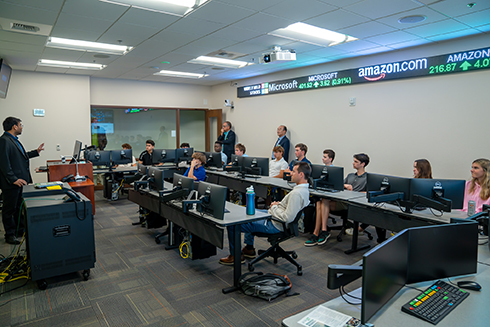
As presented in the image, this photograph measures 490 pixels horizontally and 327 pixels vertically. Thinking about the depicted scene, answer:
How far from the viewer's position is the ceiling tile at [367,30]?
4.26 m

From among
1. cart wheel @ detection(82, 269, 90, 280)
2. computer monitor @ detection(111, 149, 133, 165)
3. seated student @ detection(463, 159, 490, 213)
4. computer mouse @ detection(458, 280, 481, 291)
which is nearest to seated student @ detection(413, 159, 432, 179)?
seated student @ detection(463, 159, 490, 213)

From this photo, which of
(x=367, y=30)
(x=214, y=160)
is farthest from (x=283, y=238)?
(x=214, y=160)

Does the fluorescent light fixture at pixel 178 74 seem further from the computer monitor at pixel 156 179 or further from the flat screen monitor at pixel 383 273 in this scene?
the flat screen monitor at pixel 383 273

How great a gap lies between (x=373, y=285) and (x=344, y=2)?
3103 mm

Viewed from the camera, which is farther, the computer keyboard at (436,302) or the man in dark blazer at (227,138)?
the man in dark blazer at (227,138)

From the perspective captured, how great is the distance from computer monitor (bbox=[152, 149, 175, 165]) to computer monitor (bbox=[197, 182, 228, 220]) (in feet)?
12.9

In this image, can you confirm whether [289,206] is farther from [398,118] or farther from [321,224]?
[398,118]

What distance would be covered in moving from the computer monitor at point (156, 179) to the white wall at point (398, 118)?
383 centimetres

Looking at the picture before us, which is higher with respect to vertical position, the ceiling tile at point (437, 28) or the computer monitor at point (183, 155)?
the ceiling tile at point (437, 28)

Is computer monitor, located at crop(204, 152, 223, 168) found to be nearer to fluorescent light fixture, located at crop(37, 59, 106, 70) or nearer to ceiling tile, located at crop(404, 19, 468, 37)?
fluorescent light fixture, located at crop(37, 59, 106, 70)

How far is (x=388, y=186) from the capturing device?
11.5 ft

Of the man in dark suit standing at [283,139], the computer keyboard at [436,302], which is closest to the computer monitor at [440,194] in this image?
the computer keyboard at [436,302]

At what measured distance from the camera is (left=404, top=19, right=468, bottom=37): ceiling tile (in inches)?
163

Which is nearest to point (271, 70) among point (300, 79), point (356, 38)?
point (300, 79)
